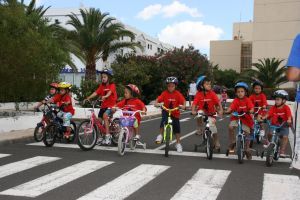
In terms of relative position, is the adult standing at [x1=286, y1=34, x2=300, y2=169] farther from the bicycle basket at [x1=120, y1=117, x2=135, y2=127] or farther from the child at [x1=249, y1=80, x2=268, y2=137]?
the child at [x1=249, y1=80, x2=268, y2=137]

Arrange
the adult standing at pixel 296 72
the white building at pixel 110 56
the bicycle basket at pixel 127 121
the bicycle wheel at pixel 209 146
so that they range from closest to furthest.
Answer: the adult standing at pixel 296 72 → the bicycle wheel at pixel 209 146 → the bicycle basket at pixel 127 121 → the white building at pixel 110 56

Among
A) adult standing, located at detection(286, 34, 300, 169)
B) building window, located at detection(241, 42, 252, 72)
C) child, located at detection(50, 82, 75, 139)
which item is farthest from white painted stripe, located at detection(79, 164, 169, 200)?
building window, located at detection(241, 42, 252, 72)

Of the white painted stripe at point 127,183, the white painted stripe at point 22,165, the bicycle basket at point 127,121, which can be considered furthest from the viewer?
the bicycle basket at point 127,121

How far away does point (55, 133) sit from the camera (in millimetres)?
11555

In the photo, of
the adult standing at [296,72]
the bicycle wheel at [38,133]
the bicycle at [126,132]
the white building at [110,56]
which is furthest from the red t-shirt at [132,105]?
the white building at [110,56]

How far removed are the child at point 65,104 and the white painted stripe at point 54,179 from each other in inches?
111

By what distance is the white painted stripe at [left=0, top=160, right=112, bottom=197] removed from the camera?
6.55 m

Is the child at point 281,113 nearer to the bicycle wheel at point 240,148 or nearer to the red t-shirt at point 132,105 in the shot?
the bicycle wheel at point 240,148

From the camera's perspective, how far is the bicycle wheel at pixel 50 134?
37.3 feet

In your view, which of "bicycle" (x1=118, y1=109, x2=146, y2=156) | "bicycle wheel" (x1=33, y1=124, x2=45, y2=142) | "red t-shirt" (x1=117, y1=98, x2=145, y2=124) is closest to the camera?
"bicycle" (x1=118, y1=109, x2=146, y2=156)

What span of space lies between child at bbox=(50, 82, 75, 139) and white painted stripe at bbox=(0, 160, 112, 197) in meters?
2.82

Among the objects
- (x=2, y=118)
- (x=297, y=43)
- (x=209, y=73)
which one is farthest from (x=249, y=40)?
(x=297, y=43)

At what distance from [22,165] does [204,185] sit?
3638mm

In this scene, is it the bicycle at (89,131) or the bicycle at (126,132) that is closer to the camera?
the bicycle at (126,132)
